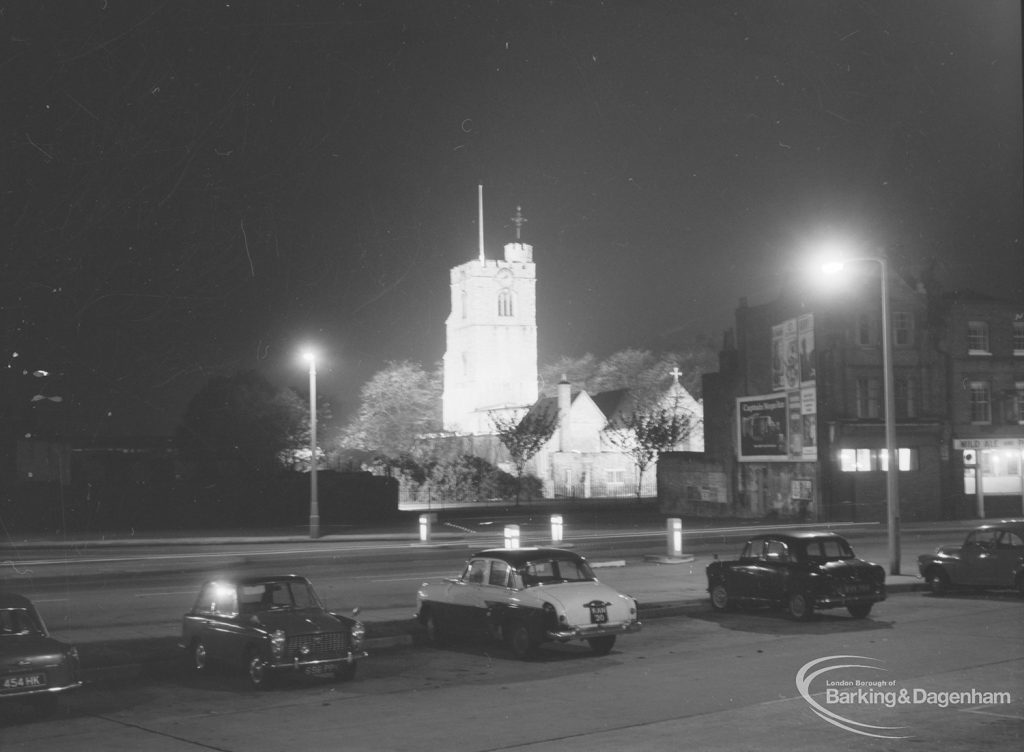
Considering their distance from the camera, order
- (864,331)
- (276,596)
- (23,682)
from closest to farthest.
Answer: (23,682) < (276,596) < (864,331)

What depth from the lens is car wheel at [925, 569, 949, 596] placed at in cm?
2320

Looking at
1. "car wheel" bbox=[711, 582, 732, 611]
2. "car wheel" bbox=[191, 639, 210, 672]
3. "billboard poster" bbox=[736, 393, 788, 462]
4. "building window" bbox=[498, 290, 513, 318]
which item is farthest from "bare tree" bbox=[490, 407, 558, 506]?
"car wheel" bbox=[191, 639, 210, 672]

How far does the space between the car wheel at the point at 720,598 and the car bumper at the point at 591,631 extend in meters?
5.12

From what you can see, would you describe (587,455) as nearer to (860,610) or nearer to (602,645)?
(860,610)

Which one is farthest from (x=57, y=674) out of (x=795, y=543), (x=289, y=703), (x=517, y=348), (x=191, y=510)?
A: (x=517, y=348)

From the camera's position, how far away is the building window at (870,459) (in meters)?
54.6

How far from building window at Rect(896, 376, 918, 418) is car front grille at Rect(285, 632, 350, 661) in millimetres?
46968

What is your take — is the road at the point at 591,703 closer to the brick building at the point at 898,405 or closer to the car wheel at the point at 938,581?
the car wheel at the point at 938,581

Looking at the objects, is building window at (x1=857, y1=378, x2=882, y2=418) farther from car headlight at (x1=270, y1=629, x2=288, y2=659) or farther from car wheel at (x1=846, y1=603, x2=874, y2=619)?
car headlight at (x1=270, y1=629, x2=288, y2=659)

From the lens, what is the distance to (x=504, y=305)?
141 metres

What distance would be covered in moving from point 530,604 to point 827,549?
22.8 ft

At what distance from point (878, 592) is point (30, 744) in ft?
45.8

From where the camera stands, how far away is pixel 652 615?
20.2 meters

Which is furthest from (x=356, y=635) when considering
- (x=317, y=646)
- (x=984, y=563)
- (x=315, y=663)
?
(x=984, y=563)
